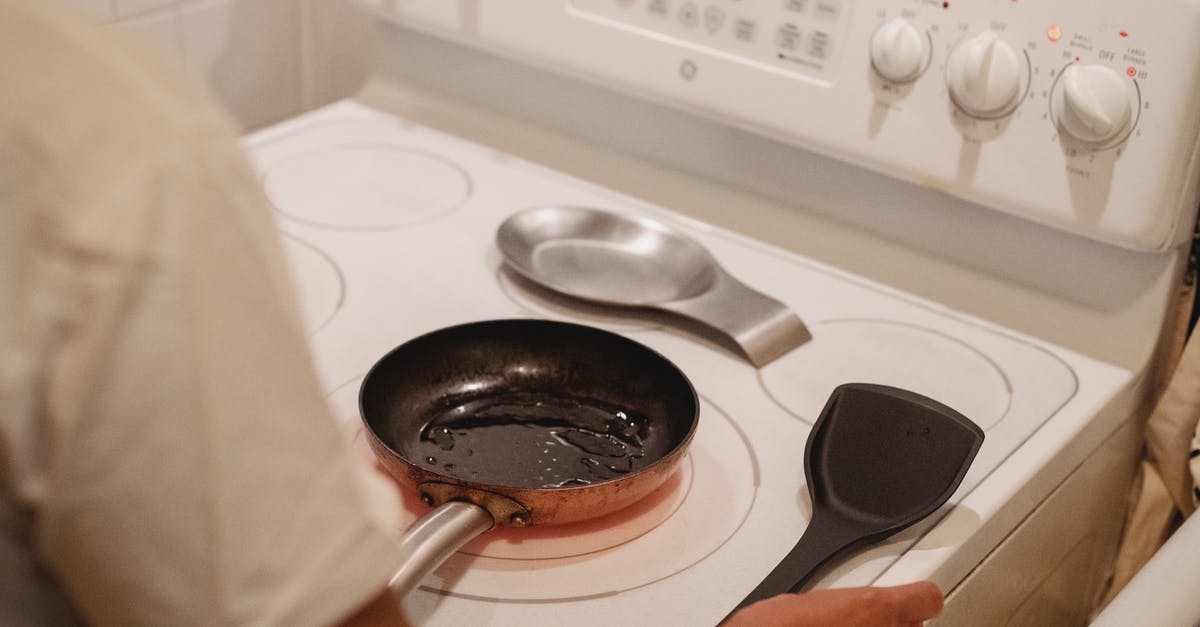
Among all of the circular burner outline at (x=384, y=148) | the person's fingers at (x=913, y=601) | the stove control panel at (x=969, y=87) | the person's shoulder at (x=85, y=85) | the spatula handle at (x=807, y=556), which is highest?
the person's shoulder at (x=85, y=85)

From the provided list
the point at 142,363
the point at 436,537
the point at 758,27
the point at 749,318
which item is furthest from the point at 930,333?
the point at 142,363

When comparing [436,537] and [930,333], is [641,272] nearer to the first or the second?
[930,333]

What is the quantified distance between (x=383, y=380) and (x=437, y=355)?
0.15ft

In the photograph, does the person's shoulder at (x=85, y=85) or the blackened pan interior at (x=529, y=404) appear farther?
the blackened pan interior at (x=529, y=404)

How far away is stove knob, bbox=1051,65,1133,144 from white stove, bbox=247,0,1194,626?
0.10 ft

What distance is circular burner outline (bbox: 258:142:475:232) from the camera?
92cm

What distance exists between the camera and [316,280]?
85 cm

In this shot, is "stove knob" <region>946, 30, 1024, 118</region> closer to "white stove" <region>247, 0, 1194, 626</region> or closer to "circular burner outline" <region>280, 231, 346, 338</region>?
"white stove" <region>247, 0, 1194, 626</region>

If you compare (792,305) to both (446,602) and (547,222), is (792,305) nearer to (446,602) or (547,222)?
(547,222)

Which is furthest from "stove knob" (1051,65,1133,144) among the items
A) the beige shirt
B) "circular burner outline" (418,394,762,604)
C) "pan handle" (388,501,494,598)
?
the beige shirt

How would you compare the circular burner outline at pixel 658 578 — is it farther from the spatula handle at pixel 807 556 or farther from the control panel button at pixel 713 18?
the control panel button at pixel 713 18

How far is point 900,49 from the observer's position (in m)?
0.79

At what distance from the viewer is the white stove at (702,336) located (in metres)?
0.61

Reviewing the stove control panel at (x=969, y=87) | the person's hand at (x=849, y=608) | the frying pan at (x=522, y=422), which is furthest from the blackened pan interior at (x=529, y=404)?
the stove control panel at (x=969, y=87)
